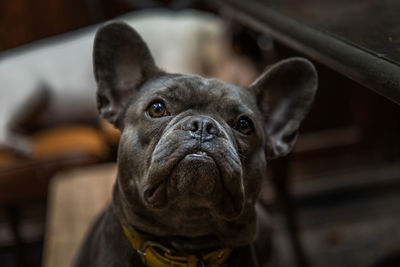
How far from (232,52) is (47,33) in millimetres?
1375

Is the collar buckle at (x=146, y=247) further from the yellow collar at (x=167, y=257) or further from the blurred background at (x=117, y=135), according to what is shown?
the blurred background at (x=117, y=135)

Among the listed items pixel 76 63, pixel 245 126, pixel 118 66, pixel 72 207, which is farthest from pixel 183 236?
pixel 76 63

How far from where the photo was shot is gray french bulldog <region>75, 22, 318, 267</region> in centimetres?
115

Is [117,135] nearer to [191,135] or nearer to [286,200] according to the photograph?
[286,200]

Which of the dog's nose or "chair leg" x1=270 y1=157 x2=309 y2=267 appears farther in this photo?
"chair leg" x1=270 y1=157 x2=309 y2=267

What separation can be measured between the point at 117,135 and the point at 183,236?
193 centimetres

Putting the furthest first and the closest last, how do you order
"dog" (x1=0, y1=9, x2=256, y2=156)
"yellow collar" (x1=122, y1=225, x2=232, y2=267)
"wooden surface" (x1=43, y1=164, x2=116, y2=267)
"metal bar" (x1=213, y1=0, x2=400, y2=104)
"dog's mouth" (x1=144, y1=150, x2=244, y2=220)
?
1. "dog" (x1=0, y1=9, x2=256, y2=156)
2. "wooden surface" (x1=43, y1=164, x2=116, y2=267)
3. "yellow collar" (x1=122, y1=225, x2=232, y2=267)
4. "dog's mouth" (x1=144, y1=150, x2=244, y2=220)
5. "metal bar" (x1=213, y1=0, x2=400, y2=104)

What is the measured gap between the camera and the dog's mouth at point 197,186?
1125 mm

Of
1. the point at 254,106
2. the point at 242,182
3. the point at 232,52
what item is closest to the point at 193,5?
the point at 232,52

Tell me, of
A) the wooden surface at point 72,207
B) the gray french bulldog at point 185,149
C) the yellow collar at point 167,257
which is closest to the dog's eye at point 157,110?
the gray french bulldog at point 185,149

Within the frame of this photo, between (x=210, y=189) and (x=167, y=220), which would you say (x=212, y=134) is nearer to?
(x=210, y=189)

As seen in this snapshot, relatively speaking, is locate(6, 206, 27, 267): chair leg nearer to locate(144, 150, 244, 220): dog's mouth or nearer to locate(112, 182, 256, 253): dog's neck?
locate(112, 182, 256, 253): dog's neck

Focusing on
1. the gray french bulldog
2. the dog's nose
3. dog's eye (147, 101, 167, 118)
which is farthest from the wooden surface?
the dog's nose

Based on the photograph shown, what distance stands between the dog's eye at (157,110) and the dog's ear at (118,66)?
17 centimetres
